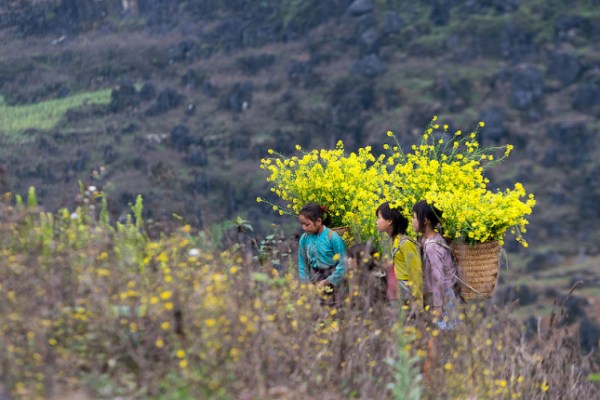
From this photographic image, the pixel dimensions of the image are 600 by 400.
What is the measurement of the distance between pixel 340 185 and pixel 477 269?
106 centimetres

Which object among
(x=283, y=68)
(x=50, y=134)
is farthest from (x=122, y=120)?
(x=283, y=68)

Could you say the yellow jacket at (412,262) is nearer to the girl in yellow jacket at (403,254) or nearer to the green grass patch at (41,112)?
the girl in yellow jacket at (403,254)

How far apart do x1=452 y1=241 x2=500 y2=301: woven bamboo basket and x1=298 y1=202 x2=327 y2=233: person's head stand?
81 cm

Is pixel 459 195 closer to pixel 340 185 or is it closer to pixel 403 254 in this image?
pixel 403 254

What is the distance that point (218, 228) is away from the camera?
5000 mm

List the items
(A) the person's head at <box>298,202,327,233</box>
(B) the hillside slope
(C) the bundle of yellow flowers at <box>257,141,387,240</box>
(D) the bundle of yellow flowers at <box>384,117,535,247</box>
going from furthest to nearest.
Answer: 1. (B) the hillside slope
2. (C) the bundle of yellow flowers at <box>257,141,387,240</box>
3. (A) the person's head at <box>298,202,327,233</box>
4. (D) the bundle of yellow flowers at <box>384,117,535,247</box>

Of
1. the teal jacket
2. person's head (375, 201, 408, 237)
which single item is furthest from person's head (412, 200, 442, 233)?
the teal jacket

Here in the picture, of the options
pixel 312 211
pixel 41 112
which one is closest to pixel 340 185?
pixel 312 211

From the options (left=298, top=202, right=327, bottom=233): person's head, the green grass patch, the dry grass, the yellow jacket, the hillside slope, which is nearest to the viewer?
Result: the dry grass

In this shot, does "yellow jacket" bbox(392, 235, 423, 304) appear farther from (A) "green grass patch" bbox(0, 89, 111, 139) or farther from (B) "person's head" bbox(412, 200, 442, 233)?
(A) "green grass patch" bbox(0, 89, 111, 139)

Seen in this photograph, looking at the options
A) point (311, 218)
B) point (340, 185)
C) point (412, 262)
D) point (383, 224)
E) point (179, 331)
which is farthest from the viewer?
point (340, 185)

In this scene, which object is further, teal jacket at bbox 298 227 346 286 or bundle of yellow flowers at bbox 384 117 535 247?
teal jacket at bbox 298 227 346 286

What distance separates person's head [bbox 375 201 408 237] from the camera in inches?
237

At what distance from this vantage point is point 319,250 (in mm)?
6270
